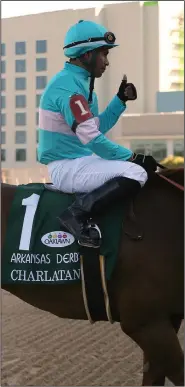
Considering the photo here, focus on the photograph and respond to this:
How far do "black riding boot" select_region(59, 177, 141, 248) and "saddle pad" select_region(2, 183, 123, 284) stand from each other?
0.07 m

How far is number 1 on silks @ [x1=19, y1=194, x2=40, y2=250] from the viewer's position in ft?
11.3

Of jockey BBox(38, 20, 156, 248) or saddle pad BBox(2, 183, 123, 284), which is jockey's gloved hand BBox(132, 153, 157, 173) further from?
saddle pad BBox(2, 183, 123, 284)

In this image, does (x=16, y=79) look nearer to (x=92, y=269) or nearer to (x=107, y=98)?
(x=107, y=98)

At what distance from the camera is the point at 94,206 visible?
3.24m

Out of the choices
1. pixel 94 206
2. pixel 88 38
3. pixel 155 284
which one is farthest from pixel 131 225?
pixel 88 38

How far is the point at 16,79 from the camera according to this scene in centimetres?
7875

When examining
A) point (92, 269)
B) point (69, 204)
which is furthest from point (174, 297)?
point (69, 204)

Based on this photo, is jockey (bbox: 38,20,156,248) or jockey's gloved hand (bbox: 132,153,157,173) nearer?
jockey (bbox: 38,20,156,248)

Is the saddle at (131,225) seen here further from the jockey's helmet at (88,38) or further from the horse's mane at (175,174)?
the jockey's helmet at (88,38)

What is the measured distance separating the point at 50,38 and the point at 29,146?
13886mm

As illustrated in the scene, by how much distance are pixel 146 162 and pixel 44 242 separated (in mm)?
732

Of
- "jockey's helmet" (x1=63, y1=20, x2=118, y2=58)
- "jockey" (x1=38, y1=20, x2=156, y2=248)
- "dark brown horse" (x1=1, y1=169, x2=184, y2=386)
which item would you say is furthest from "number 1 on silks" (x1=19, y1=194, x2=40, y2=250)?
"jockey's helmet" (x1=63, y1=20, x2=118, y2=58)

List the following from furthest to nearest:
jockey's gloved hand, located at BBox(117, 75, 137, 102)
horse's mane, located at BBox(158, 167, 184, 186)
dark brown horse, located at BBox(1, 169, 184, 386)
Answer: jockey's gloved hand, located at BBox(117, 75, 137, 102), horse's mane, located at BBox(158, 167, 184, 186), dark brown horse, located at BBox(1, 169, 184, 386)

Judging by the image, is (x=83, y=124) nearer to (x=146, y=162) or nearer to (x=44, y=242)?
(x=146, y=162)
